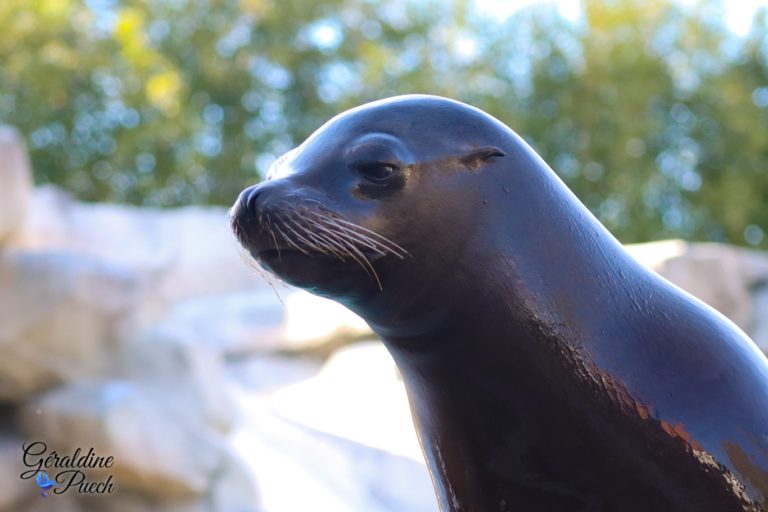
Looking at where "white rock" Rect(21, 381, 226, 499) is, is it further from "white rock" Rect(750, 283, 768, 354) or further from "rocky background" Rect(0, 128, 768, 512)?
"white rock" Rect(750, 283, 768, 354)

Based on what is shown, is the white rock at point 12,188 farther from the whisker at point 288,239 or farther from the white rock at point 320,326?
the whisker at point 288,239

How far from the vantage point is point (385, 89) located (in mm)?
18703

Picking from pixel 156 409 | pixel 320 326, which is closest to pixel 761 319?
pixel 320 326

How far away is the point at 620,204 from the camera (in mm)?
17812

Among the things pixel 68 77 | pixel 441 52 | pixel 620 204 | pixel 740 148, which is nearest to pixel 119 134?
pixel 68 77

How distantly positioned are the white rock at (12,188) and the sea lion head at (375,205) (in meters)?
5.04

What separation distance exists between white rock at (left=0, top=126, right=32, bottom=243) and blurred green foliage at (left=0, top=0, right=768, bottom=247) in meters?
10.5

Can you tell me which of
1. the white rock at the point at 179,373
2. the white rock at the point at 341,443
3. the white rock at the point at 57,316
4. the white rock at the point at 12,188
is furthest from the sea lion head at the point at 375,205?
the white rock at the point at 12,188

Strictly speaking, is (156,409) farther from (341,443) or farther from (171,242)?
(171,242)

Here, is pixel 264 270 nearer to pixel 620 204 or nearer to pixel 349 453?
pixel 349 453

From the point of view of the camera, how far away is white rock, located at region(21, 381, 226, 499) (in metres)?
5.56

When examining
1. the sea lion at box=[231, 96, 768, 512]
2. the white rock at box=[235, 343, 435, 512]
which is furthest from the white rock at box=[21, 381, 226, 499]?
the sea lion at box=[231, 96, 768, 512]

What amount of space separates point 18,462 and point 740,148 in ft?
50.4

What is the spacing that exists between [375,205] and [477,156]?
0.17 meters
